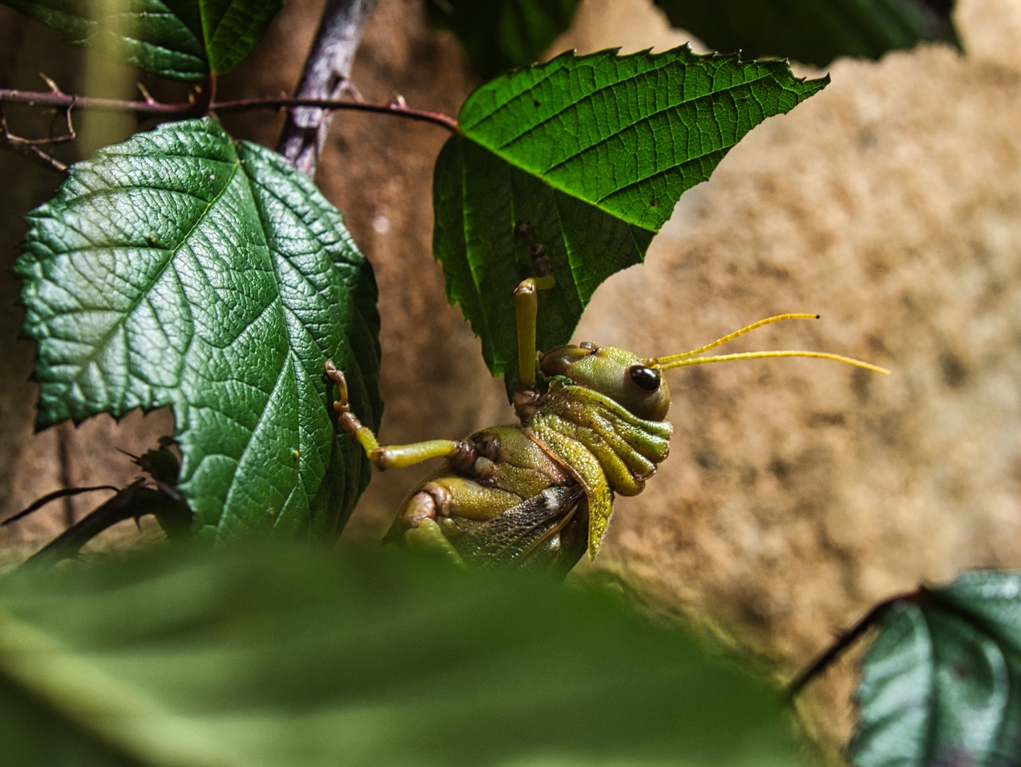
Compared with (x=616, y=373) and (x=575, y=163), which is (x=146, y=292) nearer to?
(x=575, y=163)

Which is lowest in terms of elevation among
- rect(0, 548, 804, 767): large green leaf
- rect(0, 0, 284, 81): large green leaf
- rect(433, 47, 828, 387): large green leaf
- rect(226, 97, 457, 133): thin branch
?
rect(0, 548, 804, 767): large green leaf

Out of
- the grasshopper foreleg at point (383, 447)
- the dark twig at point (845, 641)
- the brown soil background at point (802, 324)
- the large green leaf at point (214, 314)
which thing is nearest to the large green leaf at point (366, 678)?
the large green leaf at point (214, 314)

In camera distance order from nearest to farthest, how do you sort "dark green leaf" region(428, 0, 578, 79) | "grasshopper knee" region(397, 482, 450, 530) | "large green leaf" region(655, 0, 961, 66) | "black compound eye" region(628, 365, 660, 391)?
"grasshopper knee" region(397, 482, 450, 530)
"black compound eye" region(628, 365, 660, 391)
"large green leaf" region(655, 0, 961, 66)
"dark green leaf" region(428, 0, 578, 79)

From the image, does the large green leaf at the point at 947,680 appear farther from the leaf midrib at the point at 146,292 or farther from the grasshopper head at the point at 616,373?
the leaf midrib at the point at 146,292

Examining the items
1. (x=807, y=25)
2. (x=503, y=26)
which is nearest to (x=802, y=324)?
(x=807, y=25)

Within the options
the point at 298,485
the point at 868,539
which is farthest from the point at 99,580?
the point at 868,539

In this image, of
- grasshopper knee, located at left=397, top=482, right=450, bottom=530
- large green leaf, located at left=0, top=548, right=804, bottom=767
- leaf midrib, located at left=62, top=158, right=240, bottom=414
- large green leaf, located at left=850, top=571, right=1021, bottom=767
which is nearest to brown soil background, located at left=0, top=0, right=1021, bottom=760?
grasshopper knee, located at left=397, top=482, right=450, bottom=530

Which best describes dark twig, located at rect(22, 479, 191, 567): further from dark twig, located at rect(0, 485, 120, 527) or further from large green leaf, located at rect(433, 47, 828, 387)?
large green leaf, located at rect(433, 47, 828, 387)
